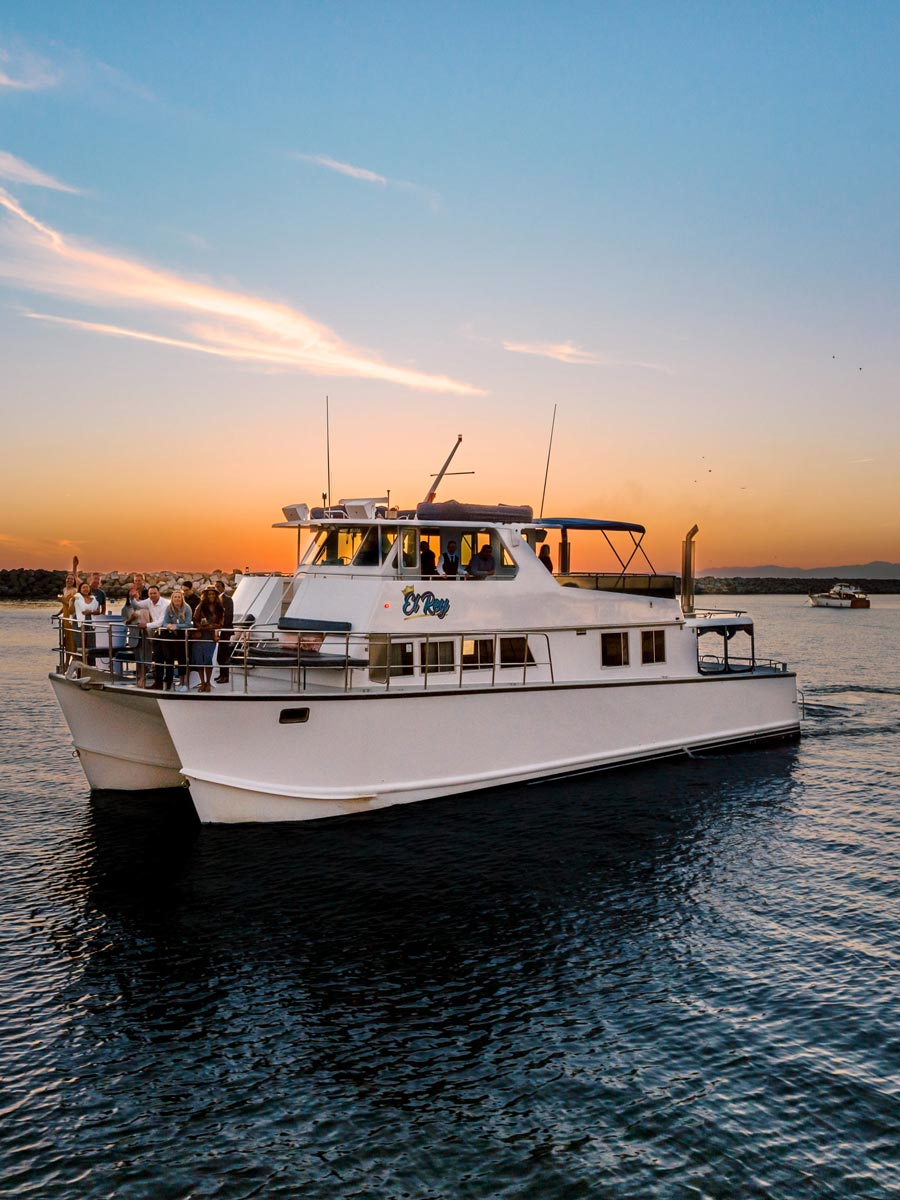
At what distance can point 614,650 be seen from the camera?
19.9m

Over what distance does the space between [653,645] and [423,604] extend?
6.25 meters

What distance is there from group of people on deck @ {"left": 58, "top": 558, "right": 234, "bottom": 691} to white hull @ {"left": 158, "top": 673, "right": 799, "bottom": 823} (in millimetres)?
962

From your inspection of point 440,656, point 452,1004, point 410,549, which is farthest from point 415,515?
point 452,1004

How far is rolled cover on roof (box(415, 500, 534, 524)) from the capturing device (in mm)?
17812

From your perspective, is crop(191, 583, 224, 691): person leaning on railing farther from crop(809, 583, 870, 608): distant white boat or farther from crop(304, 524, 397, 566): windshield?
crop(809, 583, 870, 608): distant white boat

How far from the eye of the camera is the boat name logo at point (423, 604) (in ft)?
56.1

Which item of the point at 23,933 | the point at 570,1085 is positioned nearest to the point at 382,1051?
the point at 570,1085

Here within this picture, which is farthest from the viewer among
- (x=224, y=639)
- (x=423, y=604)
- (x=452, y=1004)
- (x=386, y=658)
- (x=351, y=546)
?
(x=351, y=546)

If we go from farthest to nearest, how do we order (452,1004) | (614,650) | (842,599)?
(842,599)
(614,650)
(452,1004)

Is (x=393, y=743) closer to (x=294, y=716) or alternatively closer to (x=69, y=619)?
(x=294, y=716)

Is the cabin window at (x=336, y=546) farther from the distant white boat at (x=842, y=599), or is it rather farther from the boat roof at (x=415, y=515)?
the distant white boat at (x=842, y=599)

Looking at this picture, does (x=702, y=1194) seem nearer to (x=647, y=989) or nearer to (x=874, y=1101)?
(x=874, y=1101)

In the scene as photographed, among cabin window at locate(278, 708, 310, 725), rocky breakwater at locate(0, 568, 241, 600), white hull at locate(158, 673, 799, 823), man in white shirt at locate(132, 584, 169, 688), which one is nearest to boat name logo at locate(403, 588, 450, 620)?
white hull at locate(158, 673, 799, 823)

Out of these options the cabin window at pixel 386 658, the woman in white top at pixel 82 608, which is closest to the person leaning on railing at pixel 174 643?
the woman in white top at pixel 82 608
